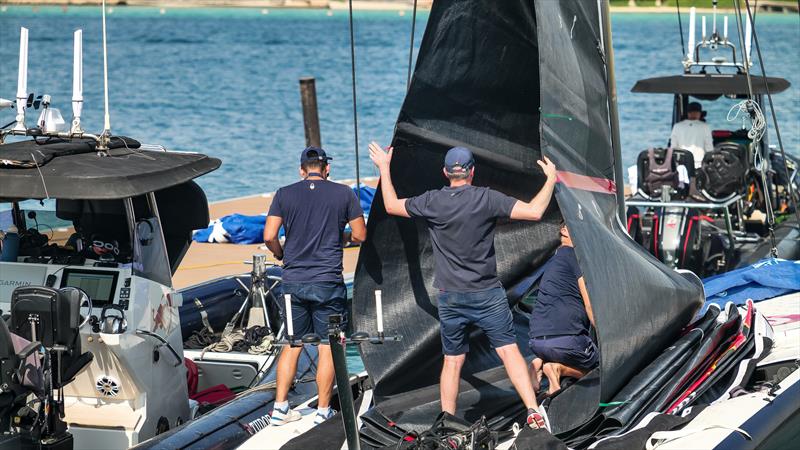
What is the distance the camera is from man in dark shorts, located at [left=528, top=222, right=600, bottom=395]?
8.28 m

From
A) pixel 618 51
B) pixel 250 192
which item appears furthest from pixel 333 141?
pixel 618 51

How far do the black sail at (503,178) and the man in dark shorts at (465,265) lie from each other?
39cm

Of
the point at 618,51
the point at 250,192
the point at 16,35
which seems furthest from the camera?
the point at 16,35

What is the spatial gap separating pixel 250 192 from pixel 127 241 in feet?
61.5

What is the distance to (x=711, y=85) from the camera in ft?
Answer: 51.2

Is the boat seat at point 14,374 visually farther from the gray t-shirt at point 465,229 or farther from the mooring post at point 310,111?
the mooring post at point 310,111

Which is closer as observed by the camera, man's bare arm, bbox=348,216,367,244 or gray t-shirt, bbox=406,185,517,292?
→ gray t-shirt, bbox=406,185,517,292

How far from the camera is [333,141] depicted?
36.2 metres

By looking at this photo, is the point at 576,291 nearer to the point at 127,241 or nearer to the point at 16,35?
the point at 127,241

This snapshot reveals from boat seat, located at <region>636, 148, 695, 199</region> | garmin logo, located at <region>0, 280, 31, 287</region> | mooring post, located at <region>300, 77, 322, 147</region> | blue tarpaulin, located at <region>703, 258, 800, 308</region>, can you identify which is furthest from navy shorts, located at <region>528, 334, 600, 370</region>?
mooring post, located at <region>300, 77, 322, 147</region>

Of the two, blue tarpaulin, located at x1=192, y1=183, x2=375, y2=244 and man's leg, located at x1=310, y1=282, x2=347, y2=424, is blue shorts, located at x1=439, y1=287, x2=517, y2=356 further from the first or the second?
blue tarpaulin, located at x1=192, y1=183, x2=375, y2=244

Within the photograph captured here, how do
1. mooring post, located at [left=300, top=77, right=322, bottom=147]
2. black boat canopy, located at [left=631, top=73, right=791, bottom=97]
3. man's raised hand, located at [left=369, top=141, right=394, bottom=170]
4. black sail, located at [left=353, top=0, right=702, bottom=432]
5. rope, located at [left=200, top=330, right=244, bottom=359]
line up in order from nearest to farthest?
black sail, located at [left=353, top=0, right=702, bottom=432] → man's raised hand, located at [left=369, top=141, right=394, bottom=170] → rope, located at [left=200, top=330, right=244, bottom=359] → black boat canopy, located at [left=631, top=73, right=791, bottom=97] → mooring post, located at [left=300, top=77, right=322, bottom=147]

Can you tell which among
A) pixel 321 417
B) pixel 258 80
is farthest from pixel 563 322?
pixel 258 80

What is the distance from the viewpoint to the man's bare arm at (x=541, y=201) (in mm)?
7512
